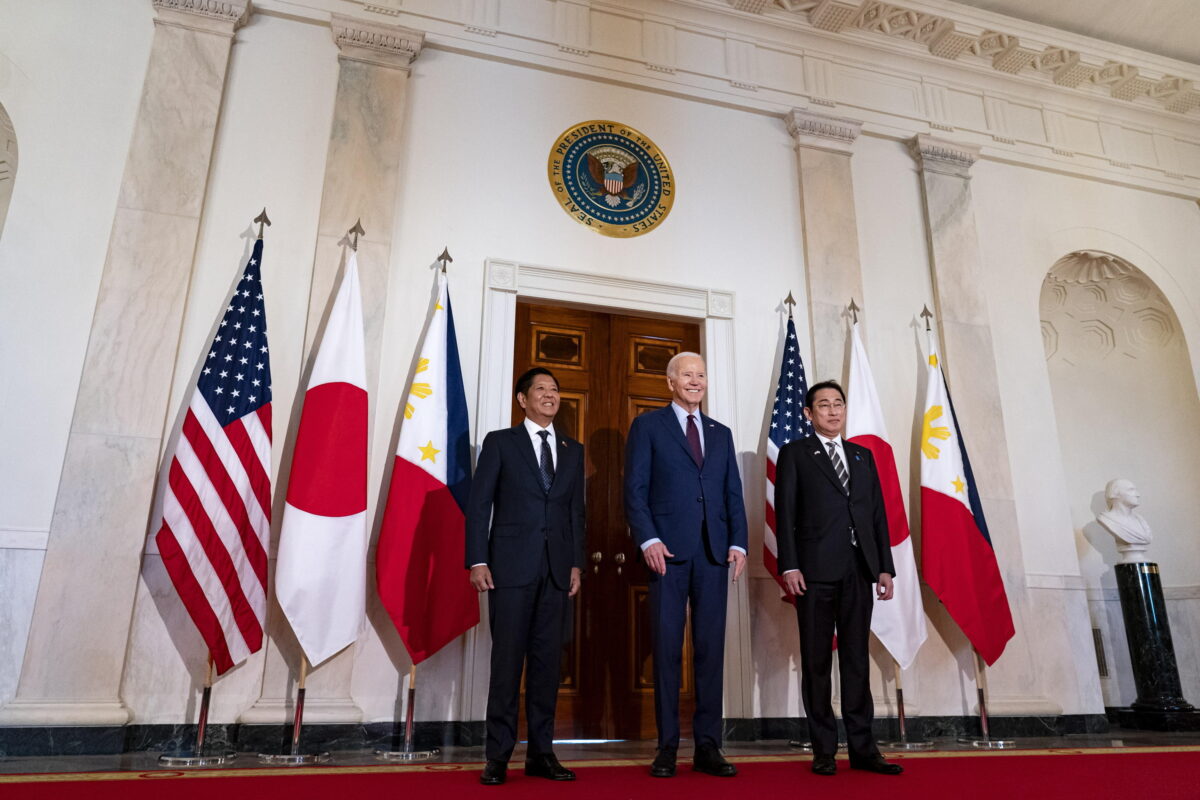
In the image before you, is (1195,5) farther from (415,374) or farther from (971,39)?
(415,374)

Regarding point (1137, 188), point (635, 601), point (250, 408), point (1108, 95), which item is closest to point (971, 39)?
point (1108, 95)

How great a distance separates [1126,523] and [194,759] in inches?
241

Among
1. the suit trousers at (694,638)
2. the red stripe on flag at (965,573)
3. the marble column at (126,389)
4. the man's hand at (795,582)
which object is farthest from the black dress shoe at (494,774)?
the red stripe on flag at (965,573)

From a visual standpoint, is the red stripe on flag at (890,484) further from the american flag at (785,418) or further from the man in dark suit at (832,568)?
the man in dark suit at (832,568)

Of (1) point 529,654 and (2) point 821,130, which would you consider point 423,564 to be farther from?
(2) point 821,130

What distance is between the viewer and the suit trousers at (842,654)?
3.16m

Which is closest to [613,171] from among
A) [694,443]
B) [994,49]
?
[694,443]

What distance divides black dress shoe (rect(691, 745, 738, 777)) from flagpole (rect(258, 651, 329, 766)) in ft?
5.49

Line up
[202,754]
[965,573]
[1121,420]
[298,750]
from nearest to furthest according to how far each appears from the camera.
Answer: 1. [202,754]
2. [298,750]
3. [965,573]
4. [1121,420]

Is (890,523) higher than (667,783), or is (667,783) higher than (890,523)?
(890,523)

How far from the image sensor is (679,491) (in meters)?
3.37

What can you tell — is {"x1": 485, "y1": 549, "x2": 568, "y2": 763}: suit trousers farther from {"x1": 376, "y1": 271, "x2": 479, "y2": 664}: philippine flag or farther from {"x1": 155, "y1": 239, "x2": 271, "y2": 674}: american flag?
{"x1": 155, "y1": 239, "x2": 271, "y2": 674}: american flag

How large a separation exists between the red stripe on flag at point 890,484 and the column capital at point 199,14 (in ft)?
14.5

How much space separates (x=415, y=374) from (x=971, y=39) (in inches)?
198
